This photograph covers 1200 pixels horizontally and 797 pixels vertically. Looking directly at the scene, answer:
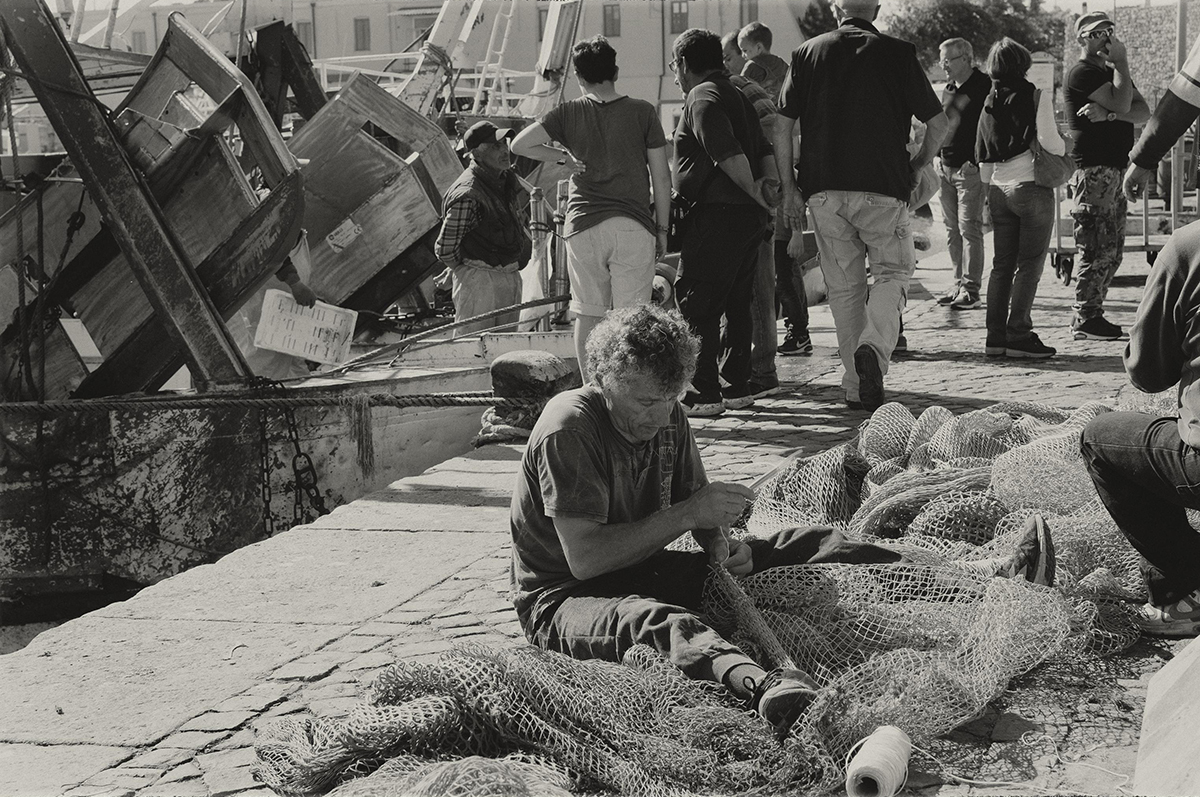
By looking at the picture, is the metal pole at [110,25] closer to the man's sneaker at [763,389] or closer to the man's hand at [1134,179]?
the man's sneaker at [763,389]

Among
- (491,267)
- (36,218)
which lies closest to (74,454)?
(36,218)

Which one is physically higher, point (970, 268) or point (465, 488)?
point (970, 268)

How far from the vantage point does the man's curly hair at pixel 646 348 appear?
365 centimetres

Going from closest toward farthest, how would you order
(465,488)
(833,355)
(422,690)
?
1. (422,690)
2. (465,488)
3. (833,355)

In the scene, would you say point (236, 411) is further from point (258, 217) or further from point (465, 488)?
point (465, 488)

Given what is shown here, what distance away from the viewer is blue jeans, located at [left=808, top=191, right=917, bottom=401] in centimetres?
764

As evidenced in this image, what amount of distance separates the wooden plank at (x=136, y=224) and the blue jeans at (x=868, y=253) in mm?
3829

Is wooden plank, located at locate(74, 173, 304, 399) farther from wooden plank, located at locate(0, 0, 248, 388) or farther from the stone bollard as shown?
the stone bollard

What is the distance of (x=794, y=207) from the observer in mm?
7922

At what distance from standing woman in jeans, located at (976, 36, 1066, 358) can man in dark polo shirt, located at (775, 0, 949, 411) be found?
1.66 meters

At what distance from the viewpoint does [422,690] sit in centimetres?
343

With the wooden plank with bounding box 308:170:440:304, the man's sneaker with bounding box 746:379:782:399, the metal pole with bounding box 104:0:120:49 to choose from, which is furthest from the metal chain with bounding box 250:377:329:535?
the metal pole with bounding box 104:0:120:49

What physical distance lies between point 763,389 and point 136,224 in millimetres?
4224

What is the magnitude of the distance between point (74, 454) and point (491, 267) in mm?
Answer: 3125
